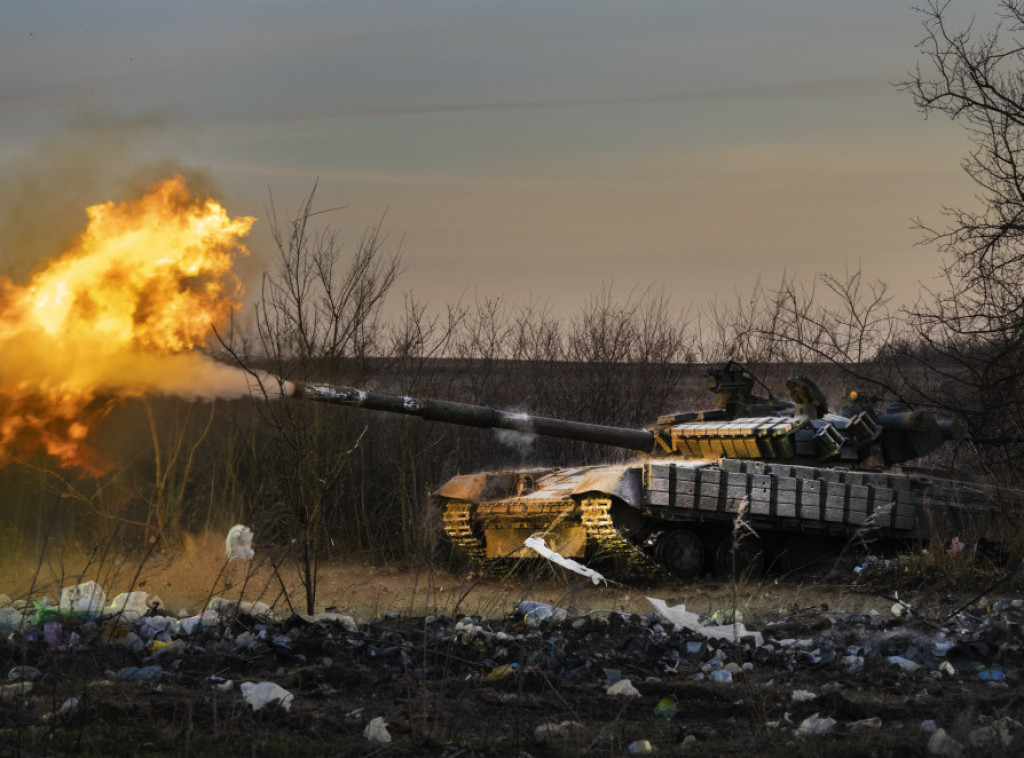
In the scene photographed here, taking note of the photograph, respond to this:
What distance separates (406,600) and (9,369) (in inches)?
224

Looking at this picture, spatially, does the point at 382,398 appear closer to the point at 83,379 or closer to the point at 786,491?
the point at 83,379

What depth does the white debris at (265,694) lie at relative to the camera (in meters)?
6.23

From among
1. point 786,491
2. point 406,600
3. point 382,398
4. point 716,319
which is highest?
point 716,319

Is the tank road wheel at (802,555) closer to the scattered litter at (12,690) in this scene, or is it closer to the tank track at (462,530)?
the tank track at (462,530)

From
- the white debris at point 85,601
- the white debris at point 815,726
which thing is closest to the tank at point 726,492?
the white debris at point 85,601

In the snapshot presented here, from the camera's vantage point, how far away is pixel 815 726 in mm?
6000

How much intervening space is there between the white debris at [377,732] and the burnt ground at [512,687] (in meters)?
0.05

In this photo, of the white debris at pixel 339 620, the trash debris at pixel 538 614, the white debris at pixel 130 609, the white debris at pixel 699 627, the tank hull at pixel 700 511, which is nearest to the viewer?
the white debris at pixel 130 609

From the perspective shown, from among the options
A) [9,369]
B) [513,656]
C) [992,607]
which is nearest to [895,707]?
[513,656]

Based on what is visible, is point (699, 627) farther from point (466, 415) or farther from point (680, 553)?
point (680, 553)

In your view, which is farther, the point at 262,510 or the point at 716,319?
the point at 716,319

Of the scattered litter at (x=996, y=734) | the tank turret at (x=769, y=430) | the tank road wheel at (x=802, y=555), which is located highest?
the tank turret at (x=769, y=430)

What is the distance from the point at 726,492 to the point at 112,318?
7.47 m

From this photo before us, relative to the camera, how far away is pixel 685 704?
21.8 feet
